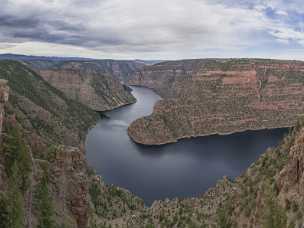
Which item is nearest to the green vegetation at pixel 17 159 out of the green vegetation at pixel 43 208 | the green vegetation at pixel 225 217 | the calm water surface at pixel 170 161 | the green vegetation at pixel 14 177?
the green vegetation at pixel 14 177

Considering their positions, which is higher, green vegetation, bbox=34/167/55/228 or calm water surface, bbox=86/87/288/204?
green vegetation, bbox=34/167/55/228

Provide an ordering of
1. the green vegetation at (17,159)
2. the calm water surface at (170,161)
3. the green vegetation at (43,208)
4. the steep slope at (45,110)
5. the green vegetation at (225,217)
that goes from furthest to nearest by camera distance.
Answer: the steep slope at (45,110) < the calm water surface at (170,161) < the green vegetation at (225,217) < the green vegetation at (17,159) < the green vegetation at (43,208)

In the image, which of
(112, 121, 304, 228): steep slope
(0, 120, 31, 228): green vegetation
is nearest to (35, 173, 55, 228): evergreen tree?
(0, 120, 31, 228): green vegetation

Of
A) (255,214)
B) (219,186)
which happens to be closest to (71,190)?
(255,214)

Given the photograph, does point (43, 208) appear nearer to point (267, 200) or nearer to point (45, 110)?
point (267, 200)

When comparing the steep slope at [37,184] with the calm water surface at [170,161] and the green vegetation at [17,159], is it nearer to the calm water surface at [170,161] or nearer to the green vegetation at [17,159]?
the green vegetation at [17,159]

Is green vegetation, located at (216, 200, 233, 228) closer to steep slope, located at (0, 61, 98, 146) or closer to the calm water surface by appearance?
the calm water surface

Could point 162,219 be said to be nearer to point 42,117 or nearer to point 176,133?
point 42,117

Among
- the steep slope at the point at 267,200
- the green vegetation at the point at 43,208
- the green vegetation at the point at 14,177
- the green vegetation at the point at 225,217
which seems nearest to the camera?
the green vegetation at the point at 14,177
